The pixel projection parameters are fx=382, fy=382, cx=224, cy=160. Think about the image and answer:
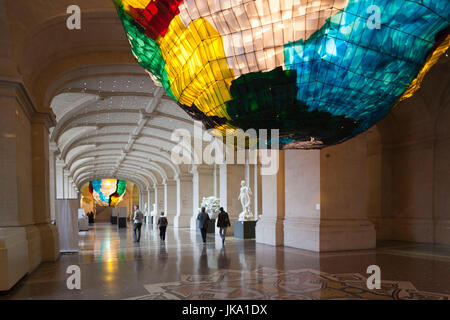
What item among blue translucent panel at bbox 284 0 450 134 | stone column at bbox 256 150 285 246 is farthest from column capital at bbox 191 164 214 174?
blue translucent panel at bbox 284 0 450 134

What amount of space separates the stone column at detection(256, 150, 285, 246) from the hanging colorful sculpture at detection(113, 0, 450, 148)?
1123cm

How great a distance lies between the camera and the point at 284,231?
1278cm

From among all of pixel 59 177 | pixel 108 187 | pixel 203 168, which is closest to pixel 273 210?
pixel 203 168

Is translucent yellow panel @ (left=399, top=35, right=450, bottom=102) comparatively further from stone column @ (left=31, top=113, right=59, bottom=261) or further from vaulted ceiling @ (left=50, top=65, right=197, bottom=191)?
vaulted ceiling @ (left=50, top=65, right=197, bottom=191)

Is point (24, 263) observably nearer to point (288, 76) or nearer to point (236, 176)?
point (288, 76)

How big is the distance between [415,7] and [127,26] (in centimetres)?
135

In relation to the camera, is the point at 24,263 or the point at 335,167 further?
the point at 335,167

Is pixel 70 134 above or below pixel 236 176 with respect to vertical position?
above

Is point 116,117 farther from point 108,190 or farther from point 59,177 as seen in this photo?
point 108,190

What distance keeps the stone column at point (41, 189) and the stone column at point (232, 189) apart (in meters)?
10.9

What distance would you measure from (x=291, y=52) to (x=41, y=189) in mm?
10111

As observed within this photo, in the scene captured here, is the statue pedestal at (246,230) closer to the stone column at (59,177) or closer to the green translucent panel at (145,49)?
the stone column at (59,177)

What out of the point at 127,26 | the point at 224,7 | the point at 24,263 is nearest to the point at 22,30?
the point at 24,263

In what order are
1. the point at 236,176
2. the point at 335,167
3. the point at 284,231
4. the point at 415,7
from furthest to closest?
1. the point at 236,176
2. the point at 284,231
3. the point at 335,167
4. the point at 415,7
